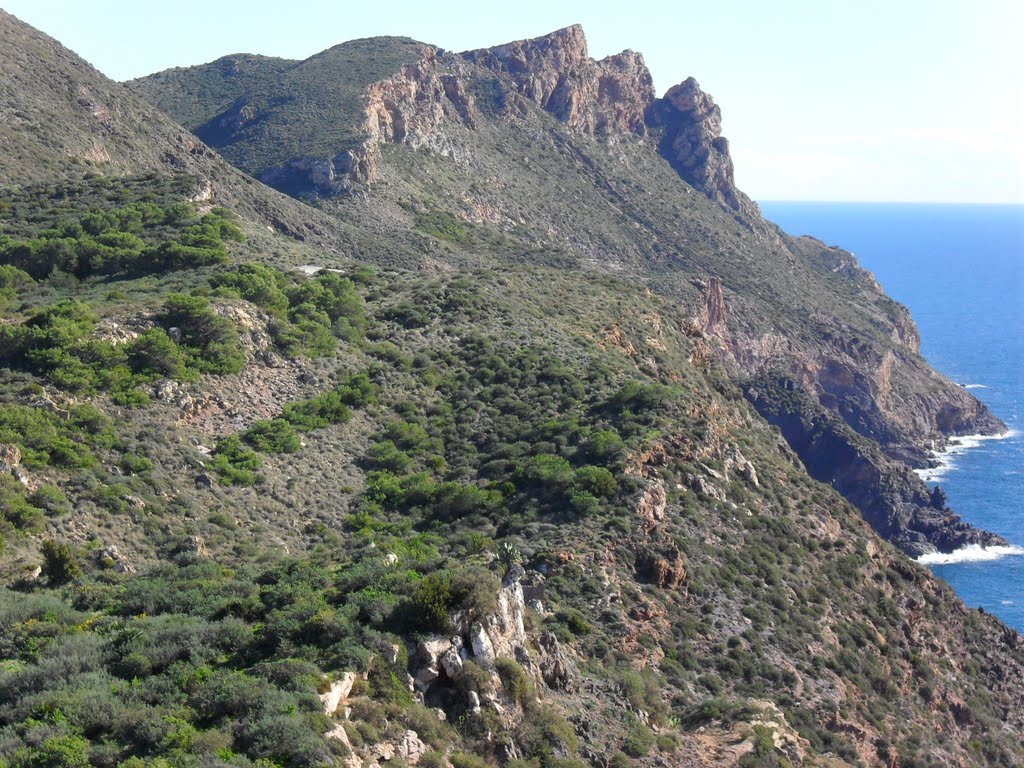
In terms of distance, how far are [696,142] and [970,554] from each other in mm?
69522

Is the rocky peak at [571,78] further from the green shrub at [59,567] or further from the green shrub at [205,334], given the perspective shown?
the green shrub at [59,567]

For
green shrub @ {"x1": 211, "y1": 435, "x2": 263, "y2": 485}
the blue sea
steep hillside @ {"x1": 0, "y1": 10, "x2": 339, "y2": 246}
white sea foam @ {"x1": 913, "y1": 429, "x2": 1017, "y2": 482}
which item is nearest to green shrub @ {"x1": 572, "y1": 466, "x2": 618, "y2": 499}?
green shrub @ {"x1": 211, "y1": 435, "x2": 263, "y2": 485}

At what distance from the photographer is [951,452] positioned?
4126 inches

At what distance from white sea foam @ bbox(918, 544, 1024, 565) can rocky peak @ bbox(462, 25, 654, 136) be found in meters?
66.9

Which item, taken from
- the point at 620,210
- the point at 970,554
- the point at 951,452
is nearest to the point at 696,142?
the point at 620,210

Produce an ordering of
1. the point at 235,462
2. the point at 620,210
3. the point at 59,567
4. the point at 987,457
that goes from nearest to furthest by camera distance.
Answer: the point at 59,567, the point at 235,462, the point at 987,457, the point at 620,210

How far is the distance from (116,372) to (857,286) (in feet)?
366

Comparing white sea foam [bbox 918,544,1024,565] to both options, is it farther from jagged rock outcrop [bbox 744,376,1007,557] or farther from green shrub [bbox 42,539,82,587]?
green shrub [bbox 42,539,82,587]

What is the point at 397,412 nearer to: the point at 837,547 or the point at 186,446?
the point at 186,446

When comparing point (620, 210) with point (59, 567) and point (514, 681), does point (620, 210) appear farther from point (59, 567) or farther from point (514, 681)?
point (514, 681)

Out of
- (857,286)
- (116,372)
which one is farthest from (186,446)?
(857,286)

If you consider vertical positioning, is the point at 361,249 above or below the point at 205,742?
above

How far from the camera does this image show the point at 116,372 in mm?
36438

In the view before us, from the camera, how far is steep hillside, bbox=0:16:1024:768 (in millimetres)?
19344
